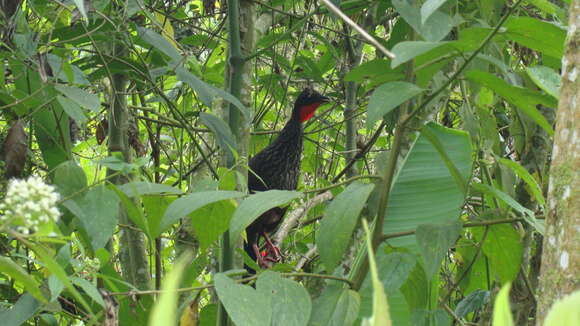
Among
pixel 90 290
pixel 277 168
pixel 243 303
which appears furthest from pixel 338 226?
pixel 277 168

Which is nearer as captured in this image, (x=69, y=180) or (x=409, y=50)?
(x=409, y=50)

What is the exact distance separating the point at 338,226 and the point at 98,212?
0.45 metres

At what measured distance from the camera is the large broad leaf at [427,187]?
163 cm

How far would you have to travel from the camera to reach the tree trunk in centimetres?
94

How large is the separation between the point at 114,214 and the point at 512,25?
766 mm

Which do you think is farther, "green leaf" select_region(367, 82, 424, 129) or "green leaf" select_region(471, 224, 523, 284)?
"green leaf" select_region(471, 224, 523, 284)

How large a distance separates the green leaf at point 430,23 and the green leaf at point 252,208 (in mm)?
374

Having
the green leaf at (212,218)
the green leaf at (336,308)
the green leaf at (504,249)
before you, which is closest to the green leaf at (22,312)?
the green leaf at (212,218)

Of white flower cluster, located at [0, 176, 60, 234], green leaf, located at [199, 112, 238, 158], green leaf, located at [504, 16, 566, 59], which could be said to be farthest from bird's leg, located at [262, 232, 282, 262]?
white flower cluster, located at [0, 176, 60, 234]

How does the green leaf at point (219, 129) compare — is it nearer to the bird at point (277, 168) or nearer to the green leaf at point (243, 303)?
the green leaf at point (243, 303)

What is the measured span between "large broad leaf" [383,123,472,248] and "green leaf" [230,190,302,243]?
39cm

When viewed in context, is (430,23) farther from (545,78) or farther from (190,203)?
(190,203)

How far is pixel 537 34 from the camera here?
1247 mm

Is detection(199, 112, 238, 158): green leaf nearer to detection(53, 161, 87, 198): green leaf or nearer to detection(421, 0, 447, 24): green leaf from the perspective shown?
detection(53, 161, 87, 198): green leaf
